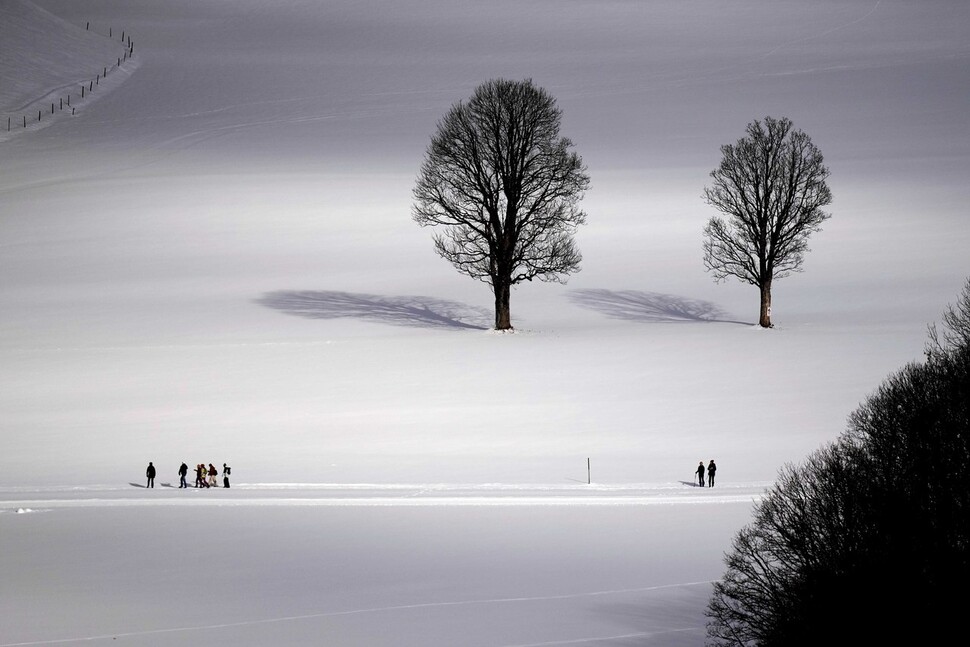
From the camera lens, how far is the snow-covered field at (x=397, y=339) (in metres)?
24.5

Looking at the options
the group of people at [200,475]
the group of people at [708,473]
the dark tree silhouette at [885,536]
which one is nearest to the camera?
the dark tree silhouette at [885,536]

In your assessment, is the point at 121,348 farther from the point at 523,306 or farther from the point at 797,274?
the point at 797,274

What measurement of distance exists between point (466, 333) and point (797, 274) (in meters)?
23.6

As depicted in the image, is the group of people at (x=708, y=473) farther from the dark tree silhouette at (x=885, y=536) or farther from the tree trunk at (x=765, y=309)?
the tree trunk at (x=765, y=309)

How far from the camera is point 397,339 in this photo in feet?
168

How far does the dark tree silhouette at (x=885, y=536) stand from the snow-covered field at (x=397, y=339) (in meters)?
2.95

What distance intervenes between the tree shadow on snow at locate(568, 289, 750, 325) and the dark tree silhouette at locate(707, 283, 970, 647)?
3733 centimetres

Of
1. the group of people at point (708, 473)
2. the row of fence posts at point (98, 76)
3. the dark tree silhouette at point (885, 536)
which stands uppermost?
the row of fence posts at point (98, 76)

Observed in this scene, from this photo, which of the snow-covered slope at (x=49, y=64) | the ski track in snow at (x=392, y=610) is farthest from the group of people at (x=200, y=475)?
the snow-covered slope at (x=49, y=64)

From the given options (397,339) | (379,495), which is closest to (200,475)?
(379,495)

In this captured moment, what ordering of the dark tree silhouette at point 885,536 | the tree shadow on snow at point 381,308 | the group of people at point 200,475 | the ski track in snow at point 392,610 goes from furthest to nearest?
the tree shadow on snow at point 381,308 → the group of people at point 200,475 → the ski track in snow at point 392,610 → the dark tree silhouette at point 885,536

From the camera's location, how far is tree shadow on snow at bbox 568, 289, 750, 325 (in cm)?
5869

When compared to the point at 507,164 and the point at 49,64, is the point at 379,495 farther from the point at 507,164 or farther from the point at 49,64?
the point at 49,64

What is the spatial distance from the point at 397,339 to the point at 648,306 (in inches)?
589
